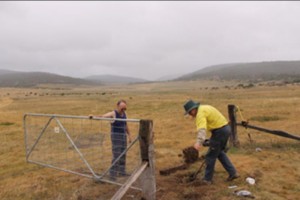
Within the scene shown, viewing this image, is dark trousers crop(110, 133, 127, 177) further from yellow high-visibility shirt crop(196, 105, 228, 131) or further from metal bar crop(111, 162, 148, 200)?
yellow high-visibility shirt crop(196, 105, 228, 131)

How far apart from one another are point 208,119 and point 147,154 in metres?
1.63

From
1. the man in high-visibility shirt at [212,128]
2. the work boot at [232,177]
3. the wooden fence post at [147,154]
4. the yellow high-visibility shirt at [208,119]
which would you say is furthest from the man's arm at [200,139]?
the work boot at [232,177]

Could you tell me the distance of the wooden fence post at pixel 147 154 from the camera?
20.4ft

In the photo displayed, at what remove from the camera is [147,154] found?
6262mm

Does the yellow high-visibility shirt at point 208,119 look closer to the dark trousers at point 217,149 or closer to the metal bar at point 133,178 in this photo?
the dark trousers at point 217,149

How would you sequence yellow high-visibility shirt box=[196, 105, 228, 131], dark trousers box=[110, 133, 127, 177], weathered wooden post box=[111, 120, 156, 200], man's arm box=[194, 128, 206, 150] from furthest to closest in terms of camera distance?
dark trousers box=[110, 133, 127, 177]
yellow high-visibility shirt box=[196, 105, 228, 131]
man's arm box=[194, 128, 206, 150]
weathered wooden post box=[111, 120, 156, 200]

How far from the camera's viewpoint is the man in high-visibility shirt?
689 centimetres

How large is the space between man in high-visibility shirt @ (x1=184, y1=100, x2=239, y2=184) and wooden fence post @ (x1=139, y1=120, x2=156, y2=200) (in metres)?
1.03

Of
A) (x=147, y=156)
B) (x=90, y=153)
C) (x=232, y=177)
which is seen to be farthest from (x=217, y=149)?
(x=90, y=153)

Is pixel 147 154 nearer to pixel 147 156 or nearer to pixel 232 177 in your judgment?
pixel 147 156

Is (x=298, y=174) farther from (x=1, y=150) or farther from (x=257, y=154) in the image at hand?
(x=1, y=150)

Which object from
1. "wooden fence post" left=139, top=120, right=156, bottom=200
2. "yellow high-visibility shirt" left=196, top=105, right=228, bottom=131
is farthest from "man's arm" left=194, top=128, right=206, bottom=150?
"wooden fence post" left=139, top=120, right=156, bottom=200

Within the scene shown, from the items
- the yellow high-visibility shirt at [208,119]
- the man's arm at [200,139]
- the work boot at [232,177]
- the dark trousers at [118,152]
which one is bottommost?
the work boot at [232,177]

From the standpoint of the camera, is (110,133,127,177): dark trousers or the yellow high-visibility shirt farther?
(110,133,127,177): dark trousers
